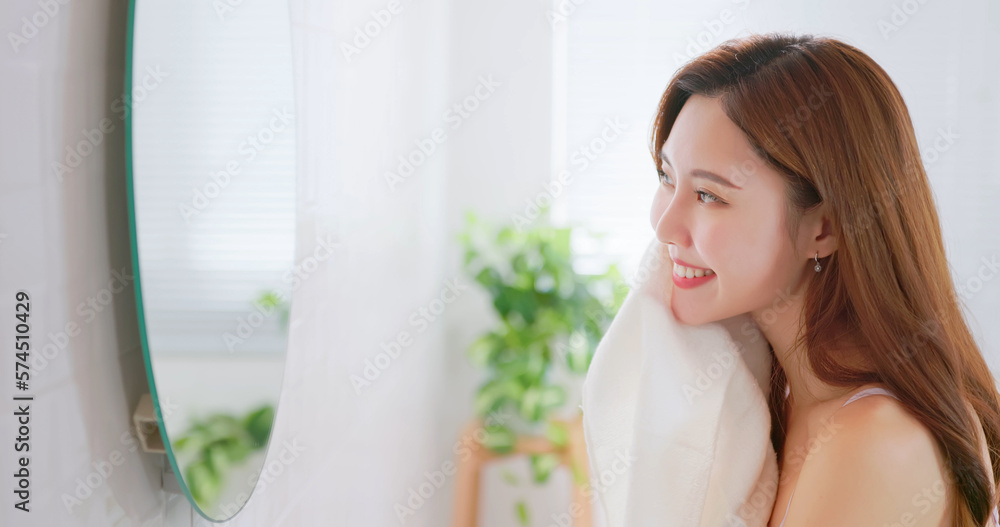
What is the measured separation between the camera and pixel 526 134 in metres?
2.31

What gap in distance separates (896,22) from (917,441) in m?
1.73

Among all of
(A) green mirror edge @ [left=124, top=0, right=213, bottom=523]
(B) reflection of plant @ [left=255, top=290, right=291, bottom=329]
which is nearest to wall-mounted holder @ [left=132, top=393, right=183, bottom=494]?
(A) green mirror edge @ [left=124, top=0, right=213, bottom=523]

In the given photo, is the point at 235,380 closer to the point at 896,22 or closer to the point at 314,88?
the point at 314,88

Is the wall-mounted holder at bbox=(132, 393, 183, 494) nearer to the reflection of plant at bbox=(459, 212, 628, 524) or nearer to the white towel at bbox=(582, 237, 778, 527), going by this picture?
the white towel at bbox=(582, 237, 778, 527)

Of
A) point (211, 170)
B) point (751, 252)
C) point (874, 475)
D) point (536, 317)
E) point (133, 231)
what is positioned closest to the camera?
point (133, 231)

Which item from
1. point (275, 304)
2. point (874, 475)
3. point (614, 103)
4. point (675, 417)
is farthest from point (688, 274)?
point (614, 103)

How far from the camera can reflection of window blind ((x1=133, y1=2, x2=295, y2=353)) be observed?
1.69 ft

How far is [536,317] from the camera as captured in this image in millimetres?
2137

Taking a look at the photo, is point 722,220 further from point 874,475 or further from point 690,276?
point 874,475

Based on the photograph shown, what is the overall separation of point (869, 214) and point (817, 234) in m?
0.07

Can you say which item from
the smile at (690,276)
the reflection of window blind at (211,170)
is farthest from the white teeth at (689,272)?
the reflection of window blind at (211,170)

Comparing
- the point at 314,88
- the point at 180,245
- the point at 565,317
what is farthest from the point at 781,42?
the point at 565,317

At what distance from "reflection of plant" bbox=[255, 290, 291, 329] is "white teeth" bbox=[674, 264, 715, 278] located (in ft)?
1.81

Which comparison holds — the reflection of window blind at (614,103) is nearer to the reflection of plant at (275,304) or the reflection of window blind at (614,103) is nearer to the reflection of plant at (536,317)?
the reflection of plant at (536,317)
